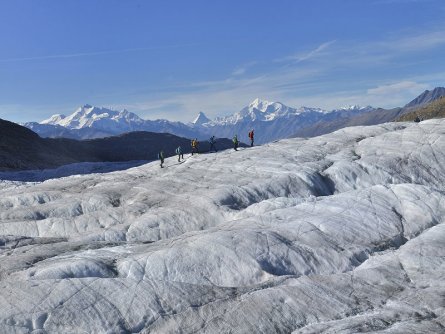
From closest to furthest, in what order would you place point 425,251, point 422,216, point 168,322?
point 168,322, point 425,251, point 422,216

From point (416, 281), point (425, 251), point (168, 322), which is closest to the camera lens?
point (168, 322)

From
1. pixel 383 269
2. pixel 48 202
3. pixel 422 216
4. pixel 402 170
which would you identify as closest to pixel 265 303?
pixel 383 269

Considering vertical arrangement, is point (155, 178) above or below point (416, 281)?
above

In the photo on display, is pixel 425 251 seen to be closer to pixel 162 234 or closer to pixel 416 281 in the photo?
pixel 416 281

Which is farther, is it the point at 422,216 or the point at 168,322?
the point at 422,216

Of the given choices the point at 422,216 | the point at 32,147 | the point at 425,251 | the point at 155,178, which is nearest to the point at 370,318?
the point at 425,251

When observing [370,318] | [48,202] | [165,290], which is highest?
[48,202]
